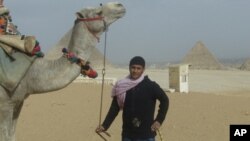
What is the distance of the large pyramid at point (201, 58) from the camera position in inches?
2431

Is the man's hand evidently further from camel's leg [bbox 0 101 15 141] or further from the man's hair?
camel's leg [bbox 0 101 15 141]

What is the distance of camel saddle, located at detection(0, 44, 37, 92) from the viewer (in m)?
4.58

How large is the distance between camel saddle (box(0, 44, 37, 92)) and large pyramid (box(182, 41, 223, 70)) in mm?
56768

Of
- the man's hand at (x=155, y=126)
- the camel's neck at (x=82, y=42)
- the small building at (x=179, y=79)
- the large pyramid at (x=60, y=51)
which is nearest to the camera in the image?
the man's hand at (x=155, y=126)

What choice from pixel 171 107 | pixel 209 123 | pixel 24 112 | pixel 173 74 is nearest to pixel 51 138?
pixel 24 112

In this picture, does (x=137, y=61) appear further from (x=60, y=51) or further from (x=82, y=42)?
(x=60, y=51)

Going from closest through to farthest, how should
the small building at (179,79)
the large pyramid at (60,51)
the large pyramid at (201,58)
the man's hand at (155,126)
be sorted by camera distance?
1. the man's hand at (155,126)
2. the large pyramid at (60,51)
3. the small building at (179,79)
4. the large pyramid at (201,58)

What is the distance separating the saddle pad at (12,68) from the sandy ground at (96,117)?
5350 mm

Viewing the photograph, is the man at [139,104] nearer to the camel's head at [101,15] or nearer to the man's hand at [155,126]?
the man's hand at [155,126]

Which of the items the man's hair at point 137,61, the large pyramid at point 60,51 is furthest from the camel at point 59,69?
the man's hair at point 137,61

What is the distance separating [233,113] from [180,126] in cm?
241

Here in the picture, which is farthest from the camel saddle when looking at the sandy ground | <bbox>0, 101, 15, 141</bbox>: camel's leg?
the sandy ground

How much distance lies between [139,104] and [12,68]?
1.14 m

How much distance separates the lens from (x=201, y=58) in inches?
2495
